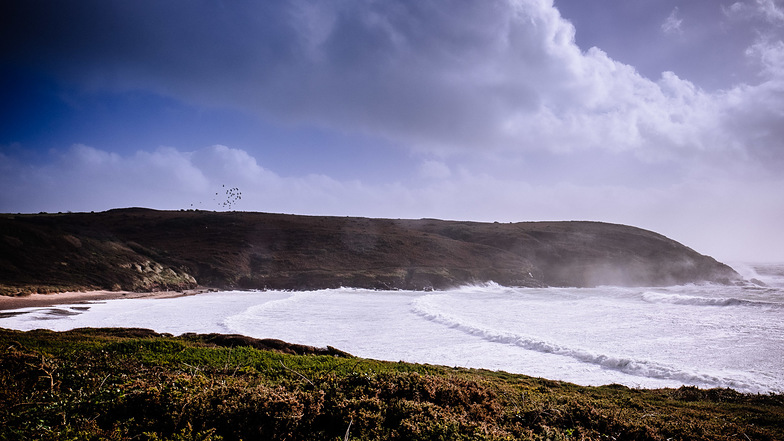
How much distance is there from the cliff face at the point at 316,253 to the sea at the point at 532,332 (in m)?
12.2

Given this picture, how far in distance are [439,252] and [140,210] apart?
58.2 m

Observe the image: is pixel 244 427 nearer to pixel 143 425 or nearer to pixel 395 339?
pixel 143 425

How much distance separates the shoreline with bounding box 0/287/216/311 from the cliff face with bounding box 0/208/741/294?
3.90ft

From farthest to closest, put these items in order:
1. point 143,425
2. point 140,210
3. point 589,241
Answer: point 589,241
point 140,210
point 143,425

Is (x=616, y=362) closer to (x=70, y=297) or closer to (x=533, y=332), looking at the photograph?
(x=533, y=332)

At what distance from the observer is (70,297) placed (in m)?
30.5

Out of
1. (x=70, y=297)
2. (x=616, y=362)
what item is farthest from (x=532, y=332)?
(x=70, y=297)

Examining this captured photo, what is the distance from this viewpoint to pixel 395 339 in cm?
1789

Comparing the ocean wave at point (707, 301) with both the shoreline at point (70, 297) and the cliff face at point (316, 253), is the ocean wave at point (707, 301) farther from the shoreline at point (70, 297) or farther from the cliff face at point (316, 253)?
the shoreline at point (70, 297)

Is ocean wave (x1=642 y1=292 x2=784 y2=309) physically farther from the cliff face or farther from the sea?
the cliff face

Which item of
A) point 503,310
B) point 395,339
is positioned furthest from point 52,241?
point 503,310

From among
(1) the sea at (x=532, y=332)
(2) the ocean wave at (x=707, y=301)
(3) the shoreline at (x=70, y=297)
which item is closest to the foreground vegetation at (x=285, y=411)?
(1) the sea at (x=532, y=332)

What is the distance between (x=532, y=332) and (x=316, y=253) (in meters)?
46.6

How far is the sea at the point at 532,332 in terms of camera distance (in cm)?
1325
